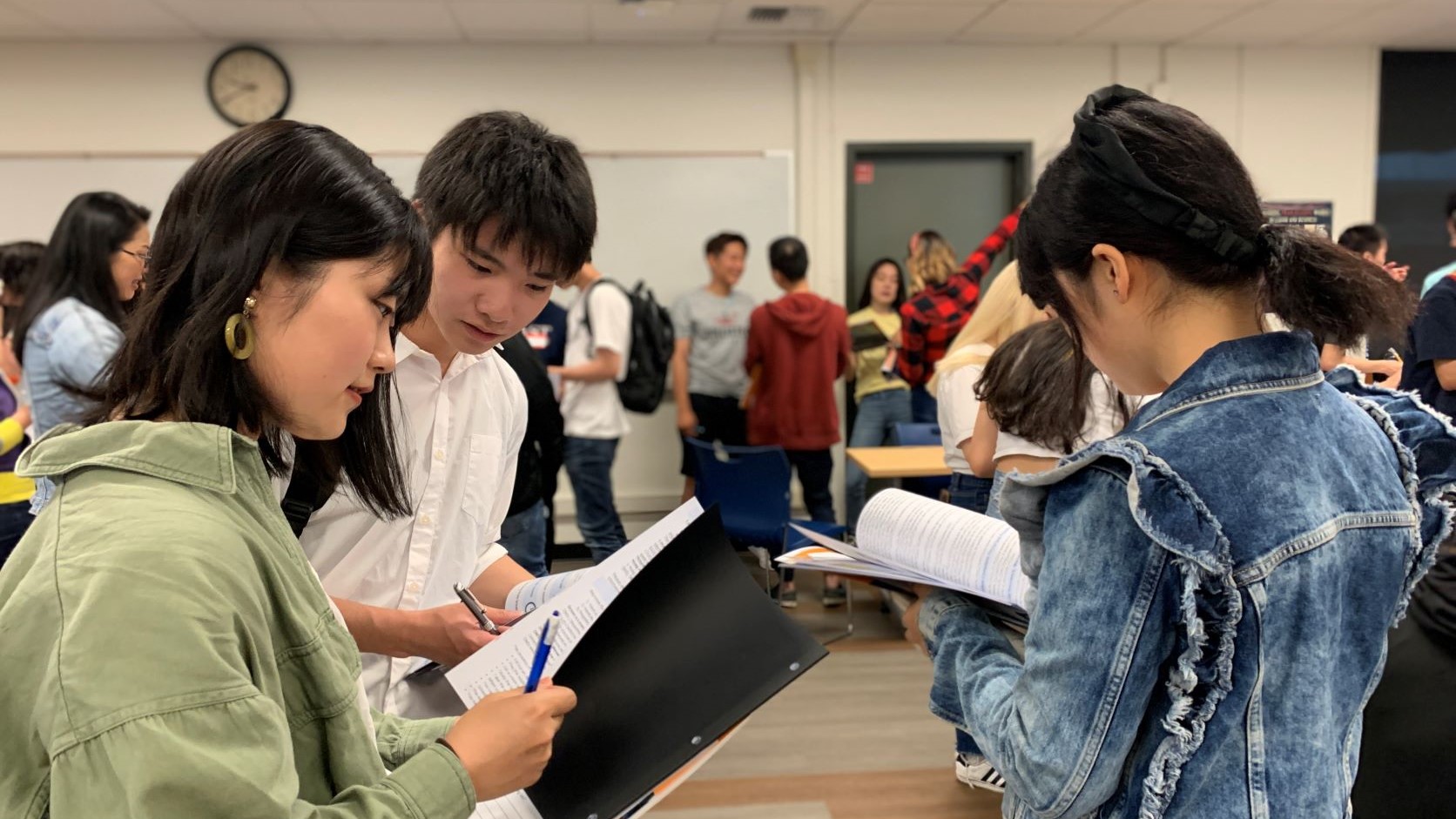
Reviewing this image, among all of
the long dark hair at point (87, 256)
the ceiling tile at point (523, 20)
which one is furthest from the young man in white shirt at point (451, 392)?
the ceiling tile at point (523, 20)

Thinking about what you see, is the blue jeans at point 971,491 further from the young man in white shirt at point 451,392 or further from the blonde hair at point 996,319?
the young man in white shirt at point 451,392

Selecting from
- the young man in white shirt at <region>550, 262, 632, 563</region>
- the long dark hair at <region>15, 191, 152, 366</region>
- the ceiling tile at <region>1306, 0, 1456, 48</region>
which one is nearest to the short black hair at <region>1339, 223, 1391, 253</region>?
the ceiling tile at <region>1306, 0, 1456, 48</region>

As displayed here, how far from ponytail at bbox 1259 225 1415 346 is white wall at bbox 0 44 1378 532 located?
4.81 m

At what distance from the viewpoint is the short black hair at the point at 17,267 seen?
3.10 metres

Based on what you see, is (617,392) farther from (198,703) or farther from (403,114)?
(198,703)

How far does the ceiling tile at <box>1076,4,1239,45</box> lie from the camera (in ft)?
16.2

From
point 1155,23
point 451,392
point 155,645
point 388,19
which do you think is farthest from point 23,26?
point 1155,23

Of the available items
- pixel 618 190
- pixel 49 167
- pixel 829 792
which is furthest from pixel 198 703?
pixel 49 167

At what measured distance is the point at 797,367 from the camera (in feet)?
15.0

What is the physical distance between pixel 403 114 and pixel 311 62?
1.76 feet

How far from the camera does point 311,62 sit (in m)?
5.19

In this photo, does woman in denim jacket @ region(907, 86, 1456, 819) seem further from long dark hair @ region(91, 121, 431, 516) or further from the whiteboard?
the whiteboard

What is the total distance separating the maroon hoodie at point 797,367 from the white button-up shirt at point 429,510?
124 inches

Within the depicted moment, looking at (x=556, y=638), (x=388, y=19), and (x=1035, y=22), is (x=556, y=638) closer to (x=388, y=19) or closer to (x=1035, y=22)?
(x=388, y=19)
